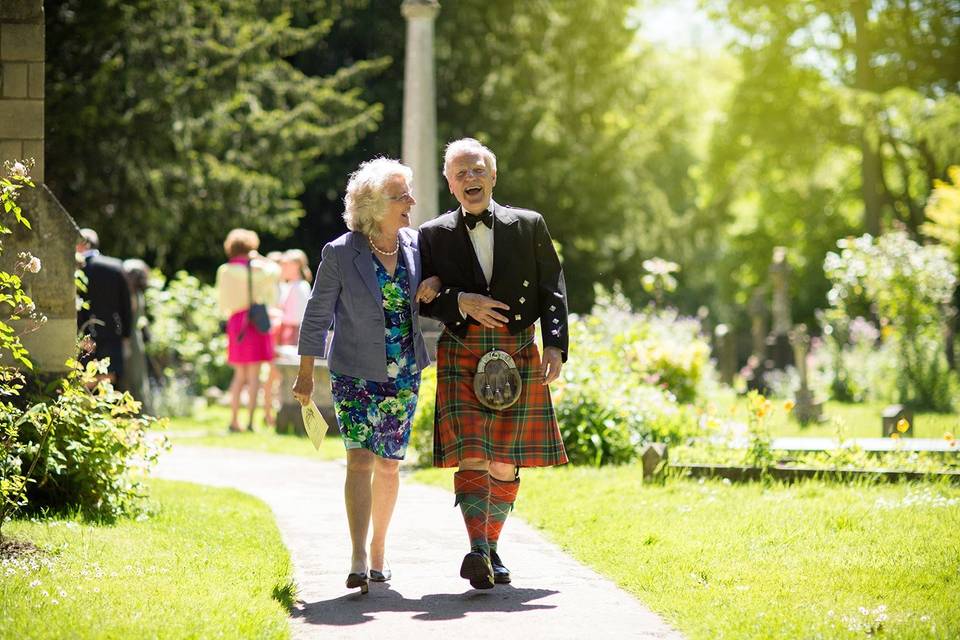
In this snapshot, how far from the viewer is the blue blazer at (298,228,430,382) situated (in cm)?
585

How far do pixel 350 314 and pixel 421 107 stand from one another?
8166 mm

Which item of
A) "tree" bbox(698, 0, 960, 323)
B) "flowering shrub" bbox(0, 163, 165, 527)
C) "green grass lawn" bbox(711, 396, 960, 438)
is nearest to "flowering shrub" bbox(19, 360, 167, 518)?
"flowering shrub" bbox(0, 163, 165, 527)

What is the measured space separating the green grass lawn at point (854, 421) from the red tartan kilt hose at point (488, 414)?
18.2 ft

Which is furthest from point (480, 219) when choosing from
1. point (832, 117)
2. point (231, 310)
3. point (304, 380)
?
point (832, 117)

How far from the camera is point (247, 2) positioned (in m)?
21.3

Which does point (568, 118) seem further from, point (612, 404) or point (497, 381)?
point (497, 381)

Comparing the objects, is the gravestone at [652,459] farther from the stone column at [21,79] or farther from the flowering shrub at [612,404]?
the stone column at [21,79]

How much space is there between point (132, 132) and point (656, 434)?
37.3 feet

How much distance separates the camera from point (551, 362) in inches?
237

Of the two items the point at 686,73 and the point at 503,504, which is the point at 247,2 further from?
the point at 686,73

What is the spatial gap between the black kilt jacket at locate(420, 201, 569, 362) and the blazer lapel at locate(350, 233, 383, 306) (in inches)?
10.1

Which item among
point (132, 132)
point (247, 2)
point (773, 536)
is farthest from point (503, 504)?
point (247, 2)

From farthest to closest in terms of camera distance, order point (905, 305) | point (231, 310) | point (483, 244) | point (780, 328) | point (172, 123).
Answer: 1. point (780, 328)
2. point (172, 123)
3. point (905, 305)
4. point (231, 310)
5. point (483, 244)

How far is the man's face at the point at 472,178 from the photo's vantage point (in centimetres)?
591
